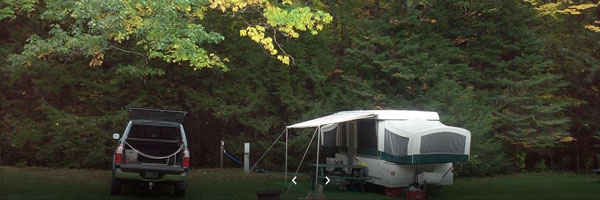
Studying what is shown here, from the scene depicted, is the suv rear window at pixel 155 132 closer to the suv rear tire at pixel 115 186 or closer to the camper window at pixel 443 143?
the suv rear tire at pixel 115 186

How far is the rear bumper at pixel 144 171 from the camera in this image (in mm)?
9531

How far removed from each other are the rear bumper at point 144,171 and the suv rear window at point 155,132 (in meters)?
1.32

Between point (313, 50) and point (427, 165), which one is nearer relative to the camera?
point (427, 165)

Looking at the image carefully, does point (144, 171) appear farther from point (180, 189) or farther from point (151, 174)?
point (180, 189)

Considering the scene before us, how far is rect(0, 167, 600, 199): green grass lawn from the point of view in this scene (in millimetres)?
10695

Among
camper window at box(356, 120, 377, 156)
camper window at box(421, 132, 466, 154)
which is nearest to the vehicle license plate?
camper window at box(356, 120, 377, 156)

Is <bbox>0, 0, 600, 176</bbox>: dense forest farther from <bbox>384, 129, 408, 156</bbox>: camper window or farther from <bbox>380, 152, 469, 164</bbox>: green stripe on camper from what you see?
<bbox>380, 152, 469, 164</bbox>: green stripe on camper

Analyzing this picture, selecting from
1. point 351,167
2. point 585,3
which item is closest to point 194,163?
point 351,167

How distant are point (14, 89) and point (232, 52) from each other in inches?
271

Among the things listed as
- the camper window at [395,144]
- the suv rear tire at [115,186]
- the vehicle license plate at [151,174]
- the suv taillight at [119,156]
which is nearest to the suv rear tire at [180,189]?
the vehicle license plate at [151,174]

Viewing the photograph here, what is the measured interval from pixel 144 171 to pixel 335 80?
10.7m

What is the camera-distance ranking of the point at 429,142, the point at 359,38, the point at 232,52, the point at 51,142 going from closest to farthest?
the point at 429,142 < the point at 51,142 < the point at 232,52 < the point at 359,38

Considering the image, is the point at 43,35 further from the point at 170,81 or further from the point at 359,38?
the point at 359,38

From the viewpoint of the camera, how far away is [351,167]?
12.0 metres
